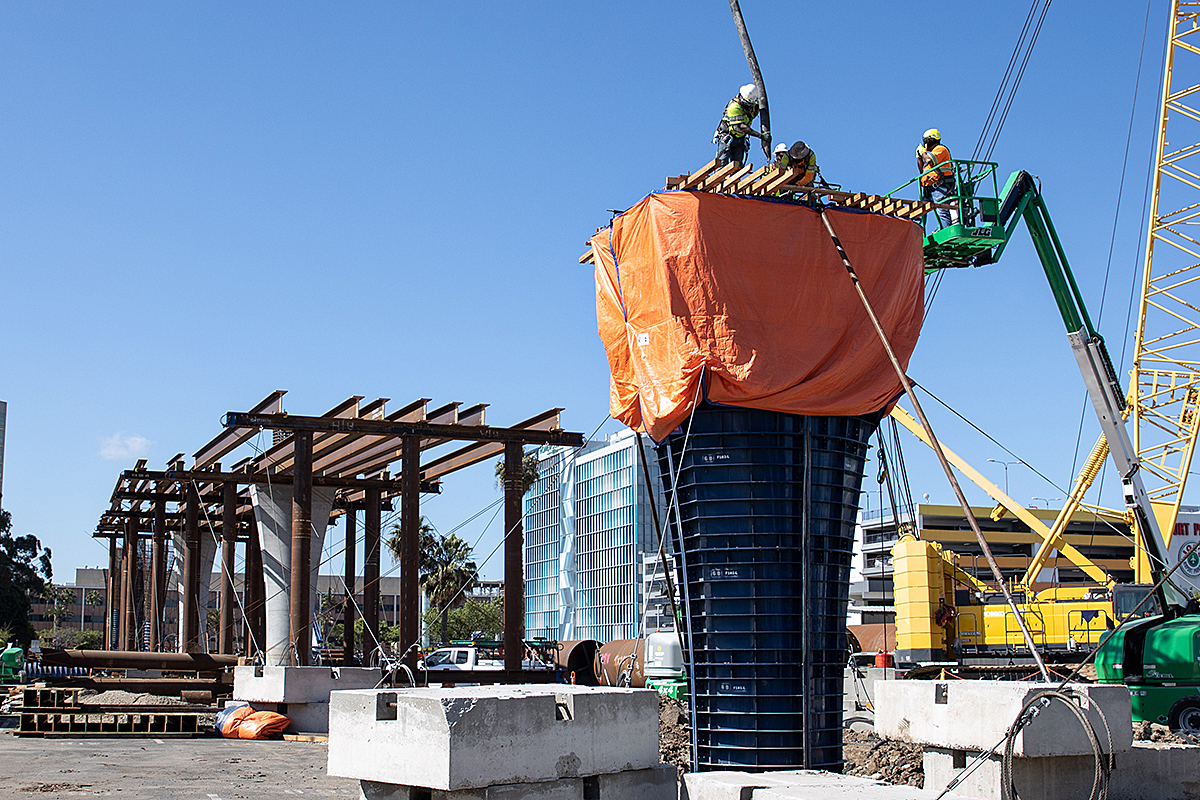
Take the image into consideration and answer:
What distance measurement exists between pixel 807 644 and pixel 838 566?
3.15 feet

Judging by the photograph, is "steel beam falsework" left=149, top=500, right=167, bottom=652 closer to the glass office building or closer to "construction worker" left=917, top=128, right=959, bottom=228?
"construction worker" left=917, top=128, right=959, bottom=228

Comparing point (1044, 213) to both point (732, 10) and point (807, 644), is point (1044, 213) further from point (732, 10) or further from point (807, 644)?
point (807, 644)

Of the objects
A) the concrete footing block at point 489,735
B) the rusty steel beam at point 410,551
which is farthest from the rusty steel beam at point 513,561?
the concrete footing block at point 489,735

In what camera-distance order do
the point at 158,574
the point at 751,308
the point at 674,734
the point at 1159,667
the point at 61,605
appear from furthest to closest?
the point at 61,605 < the point at 158,574 < the point at 674,734 < the point at 1159,667 < the point at 751,308

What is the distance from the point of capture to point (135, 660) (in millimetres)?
26688

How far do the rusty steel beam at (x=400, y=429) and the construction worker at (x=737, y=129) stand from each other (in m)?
13.2

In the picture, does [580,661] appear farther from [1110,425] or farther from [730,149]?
[730,149]

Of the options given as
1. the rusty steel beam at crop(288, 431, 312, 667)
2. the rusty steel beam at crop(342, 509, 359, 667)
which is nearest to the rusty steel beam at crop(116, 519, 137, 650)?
the rusty steel beam at crop(342, 509, 359, 667)

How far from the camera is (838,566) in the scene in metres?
12.0

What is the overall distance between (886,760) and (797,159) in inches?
339

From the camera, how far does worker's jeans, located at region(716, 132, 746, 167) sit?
484 inches

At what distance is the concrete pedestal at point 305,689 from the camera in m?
21.8

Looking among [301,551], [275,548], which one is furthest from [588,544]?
[301,551]

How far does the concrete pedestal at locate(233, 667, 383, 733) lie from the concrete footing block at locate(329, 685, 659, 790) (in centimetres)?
1355
